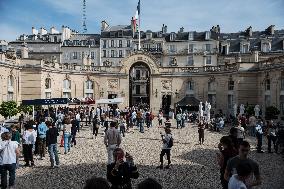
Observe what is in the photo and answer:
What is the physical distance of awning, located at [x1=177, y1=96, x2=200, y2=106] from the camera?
46.0m

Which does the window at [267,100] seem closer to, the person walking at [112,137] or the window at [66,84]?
the window at [66,84]

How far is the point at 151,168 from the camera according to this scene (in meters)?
14.9

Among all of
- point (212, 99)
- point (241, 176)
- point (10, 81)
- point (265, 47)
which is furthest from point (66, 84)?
point (241, 176)

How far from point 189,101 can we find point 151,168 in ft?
105

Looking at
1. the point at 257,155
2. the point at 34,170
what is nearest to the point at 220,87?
the point at 257,155

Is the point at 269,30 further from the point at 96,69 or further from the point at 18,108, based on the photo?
the point at 18,108

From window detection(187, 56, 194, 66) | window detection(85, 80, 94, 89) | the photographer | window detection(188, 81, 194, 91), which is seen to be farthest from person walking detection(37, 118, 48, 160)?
window detection(187, 56, 194, 66)

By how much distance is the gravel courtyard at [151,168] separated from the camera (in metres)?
12.5

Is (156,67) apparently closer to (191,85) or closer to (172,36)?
(191,85)

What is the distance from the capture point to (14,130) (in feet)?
52.5

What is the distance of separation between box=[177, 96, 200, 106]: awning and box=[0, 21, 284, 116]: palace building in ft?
0.43

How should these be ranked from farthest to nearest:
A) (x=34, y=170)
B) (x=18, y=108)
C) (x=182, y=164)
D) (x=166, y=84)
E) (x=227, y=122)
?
(x=166, y=84) → (x=227, y=122) → (x=18, y=108) → (x=182, y=164) → (x=34, y=170)

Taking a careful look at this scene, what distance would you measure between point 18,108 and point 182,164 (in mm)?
21877

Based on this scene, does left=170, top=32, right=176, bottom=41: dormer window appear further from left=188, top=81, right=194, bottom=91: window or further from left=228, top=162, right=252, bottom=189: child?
left=228, top=162, right=252, bottom=189: child
